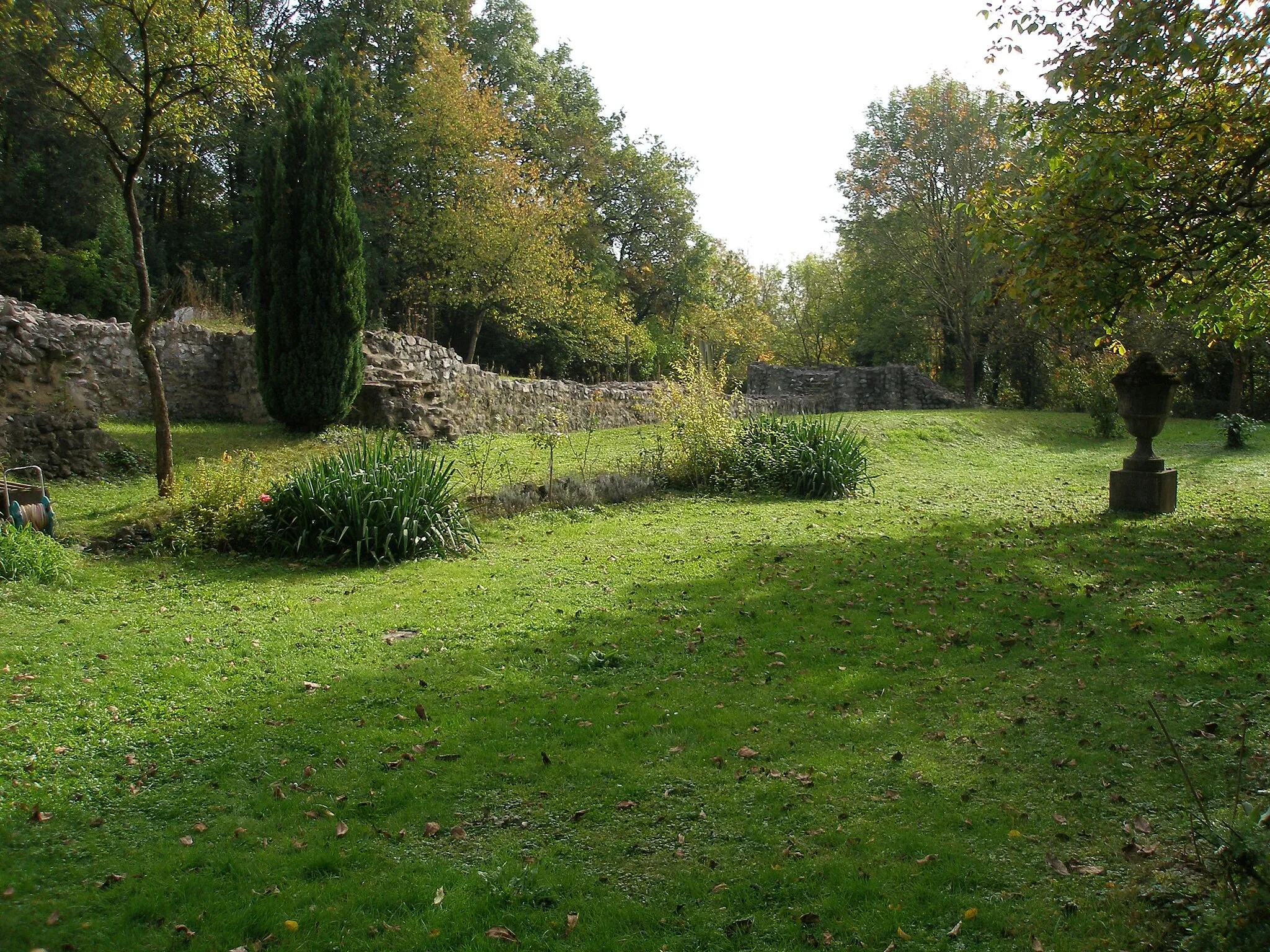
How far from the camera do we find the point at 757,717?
4793 mm

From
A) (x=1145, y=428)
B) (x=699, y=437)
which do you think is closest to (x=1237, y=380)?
(x=1145, y=428)

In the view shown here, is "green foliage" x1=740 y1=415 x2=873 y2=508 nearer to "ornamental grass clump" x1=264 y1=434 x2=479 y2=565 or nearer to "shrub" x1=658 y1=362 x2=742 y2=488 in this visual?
"shrub" x1=658 y1=362 x2=742 y2=488

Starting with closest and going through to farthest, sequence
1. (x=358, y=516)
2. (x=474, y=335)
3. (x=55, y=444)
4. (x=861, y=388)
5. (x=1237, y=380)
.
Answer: (x=358, y=516)
(x=55, y=444)
(x=1237, y=380)
(x=474, y=335)
(x=861, y=388)

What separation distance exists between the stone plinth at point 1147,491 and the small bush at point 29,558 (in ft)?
36.9

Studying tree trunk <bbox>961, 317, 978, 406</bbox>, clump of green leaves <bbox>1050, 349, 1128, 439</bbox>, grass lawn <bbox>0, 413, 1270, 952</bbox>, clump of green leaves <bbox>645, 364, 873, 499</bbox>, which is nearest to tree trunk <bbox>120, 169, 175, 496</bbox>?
grass lawn <bbox>0, 413, 1270, 952</bbox>

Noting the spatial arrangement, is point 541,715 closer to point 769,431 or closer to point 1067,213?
point 1067,213

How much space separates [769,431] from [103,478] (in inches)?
362

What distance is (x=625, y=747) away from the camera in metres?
4.42

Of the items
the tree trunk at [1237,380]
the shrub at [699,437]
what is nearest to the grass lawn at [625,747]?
the shrub at [699,437]

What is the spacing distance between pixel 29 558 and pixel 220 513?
179cm

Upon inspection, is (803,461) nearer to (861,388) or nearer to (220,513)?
(220,513)

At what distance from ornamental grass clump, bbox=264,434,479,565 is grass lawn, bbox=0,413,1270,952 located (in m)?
0.42

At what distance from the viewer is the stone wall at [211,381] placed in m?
10.9

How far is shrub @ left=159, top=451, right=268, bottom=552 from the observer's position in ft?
27.6
